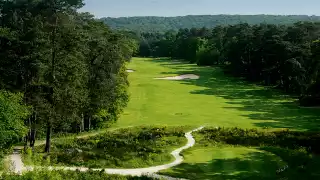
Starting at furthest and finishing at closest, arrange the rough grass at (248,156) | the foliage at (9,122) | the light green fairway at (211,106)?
the light green fairway at (211,106), the foliage at (9,122), the rough grass at (248,156)

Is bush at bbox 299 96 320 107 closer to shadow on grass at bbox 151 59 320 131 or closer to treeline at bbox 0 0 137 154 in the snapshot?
shadow on grass at bbox 151 59 320 131

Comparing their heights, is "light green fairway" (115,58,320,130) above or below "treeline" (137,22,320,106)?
below

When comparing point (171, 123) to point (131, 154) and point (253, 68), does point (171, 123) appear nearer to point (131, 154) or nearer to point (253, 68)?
point (131, 154)

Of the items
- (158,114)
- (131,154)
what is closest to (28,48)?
(131,154)

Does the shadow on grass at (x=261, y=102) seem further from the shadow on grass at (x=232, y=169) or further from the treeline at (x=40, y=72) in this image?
the treeline at (x=40, y=72)

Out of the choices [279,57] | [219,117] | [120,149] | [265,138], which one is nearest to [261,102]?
[219,117]

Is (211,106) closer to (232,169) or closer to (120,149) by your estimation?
(120,149)

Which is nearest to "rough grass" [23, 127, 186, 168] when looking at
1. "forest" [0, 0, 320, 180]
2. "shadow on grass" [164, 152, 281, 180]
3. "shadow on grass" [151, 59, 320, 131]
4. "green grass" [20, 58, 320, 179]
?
"forest" [0, 0, 320, 180]

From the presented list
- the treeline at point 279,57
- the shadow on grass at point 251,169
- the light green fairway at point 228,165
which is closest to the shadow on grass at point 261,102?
the treeline at point 279,57
